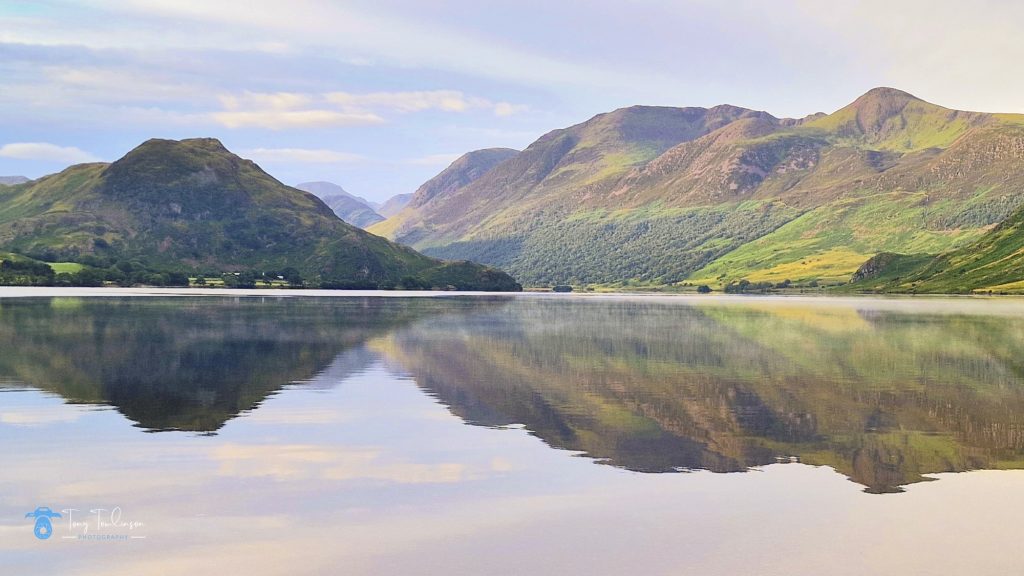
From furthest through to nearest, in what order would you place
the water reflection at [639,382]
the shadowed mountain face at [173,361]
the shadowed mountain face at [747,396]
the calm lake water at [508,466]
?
the shadowed mountain face at [173,361]
the water reflection at [639,382]
the shadowed mountain face at [747,396]
the calm lake water at [508,466]

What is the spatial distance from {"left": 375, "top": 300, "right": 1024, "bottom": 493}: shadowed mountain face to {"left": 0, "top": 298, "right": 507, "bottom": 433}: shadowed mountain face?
7.90m

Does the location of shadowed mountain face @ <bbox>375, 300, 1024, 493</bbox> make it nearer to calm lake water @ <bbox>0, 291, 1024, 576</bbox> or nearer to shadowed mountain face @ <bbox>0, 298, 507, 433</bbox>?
calm lake water @ <bbox>0, 291, 1024, 576</bbox>

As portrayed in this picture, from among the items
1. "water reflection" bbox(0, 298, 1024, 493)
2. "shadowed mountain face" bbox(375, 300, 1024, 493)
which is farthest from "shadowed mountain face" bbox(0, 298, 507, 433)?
"shadowed mountain face" bbox(375, 300, 1024, 493)

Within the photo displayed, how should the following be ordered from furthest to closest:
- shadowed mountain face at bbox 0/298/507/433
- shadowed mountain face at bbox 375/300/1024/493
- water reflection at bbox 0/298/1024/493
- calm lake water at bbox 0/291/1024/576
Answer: shadowed mountain face at bbox 0/298/507/433, water reflection at bbox 0/298/1024/493, shadowed mountain face at bbox 375/300/1024/493, calm lake water at bbox 0/291/1024/576

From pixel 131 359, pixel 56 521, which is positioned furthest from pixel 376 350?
pixel 56 521

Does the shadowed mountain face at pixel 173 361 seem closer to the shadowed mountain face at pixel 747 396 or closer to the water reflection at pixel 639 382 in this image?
the water reflection at pixel 639 382

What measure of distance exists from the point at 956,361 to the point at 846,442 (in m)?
40.0

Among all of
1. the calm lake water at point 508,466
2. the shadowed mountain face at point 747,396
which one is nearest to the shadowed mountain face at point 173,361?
the calm lake water at point 508,466

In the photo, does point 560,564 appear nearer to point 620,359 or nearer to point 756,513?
point 756,513

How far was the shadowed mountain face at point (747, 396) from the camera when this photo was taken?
32375mm

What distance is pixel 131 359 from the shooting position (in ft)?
208

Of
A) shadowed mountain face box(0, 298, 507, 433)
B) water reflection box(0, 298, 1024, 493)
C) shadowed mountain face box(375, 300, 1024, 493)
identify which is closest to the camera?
shadowed mountain face box(375, 300, 1024, 493)

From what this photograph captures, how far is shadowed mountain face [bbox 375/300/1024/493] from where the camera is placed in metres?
32.4

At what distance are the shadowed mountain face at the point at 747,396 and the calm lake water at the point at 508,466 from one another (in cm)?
23
